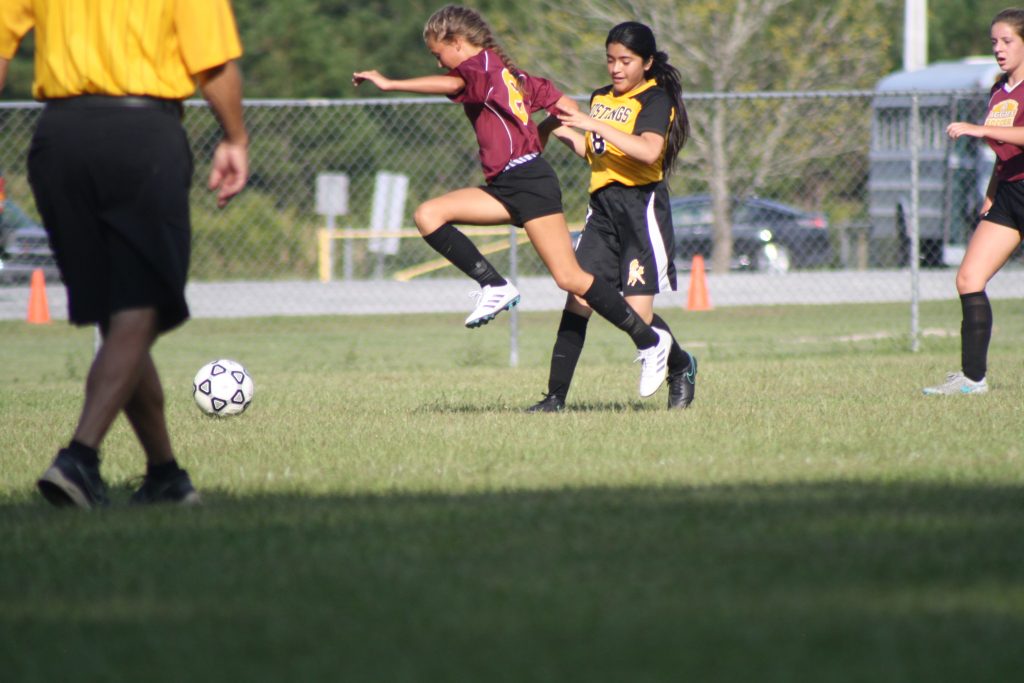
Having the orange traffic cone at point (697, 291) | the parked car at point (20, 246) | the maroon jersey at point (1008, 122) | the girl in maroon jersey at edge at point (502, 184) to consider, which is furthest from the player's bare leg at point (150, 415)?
the parked car at point (20, 246)

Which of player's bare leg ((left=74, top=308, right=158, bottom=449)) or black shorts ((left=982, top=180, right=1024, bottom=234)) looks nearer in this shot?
→ player's bare leg ((left=74, top=308, right=158, bottom=449))

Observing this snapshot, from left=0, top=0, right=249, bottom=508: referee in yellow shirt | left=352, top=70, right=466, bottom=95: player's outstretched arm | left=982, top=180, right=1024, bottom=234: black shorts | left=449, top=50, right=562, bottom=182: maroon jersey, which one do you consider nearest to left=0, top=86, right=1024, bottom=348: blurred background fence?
left=982, top=180, right=1024, bottom=234: black shorts

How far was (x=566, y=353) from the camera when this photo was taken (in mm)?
8008

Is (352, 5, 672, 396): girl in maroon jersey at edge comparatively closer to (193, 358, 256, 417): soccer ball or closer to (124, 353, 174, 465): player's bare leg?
(193, 358, 256, 417): soccer ball

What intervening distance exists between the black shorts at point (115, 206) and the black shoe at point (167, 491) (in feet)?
1.98

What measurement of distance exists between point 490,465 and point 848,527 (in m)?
1.81

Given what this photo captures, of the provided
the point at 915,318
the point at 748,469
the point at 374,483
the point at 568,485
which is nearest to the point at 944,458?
the point at 748,469

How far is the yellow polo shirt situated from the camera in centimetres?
473

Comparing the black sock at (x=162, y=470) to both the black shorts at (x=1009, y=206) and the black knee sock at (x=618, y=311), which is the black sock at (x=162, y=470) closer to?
the black knee sock at (x=618, y=311)

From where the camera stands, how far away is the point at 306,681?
116 inches

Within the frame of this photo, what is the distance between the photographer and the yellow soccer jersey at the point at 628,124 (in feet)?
24.6

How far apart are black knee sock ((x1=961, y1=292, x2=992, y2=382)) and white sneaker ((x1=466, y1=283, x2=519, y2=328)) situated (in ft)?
9.02

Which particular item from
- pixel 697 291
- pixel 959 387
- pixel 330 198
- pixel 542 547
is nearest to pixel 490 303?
pixel 959 387

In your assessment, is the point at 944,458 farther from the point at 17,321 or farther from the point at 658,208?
the point at 17,321
